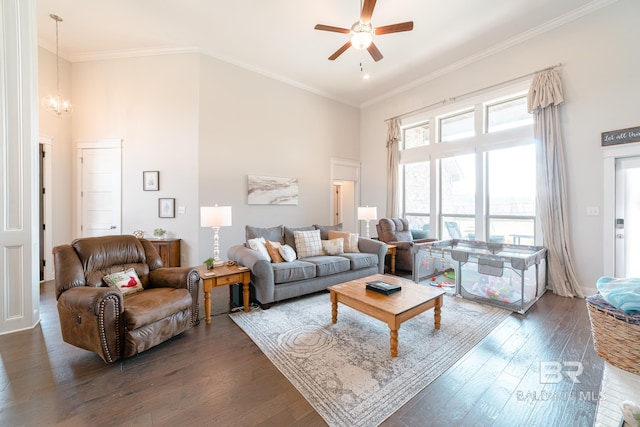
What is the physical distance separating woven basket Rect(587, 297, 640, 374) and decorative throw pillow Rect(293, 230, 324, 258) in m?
3.11

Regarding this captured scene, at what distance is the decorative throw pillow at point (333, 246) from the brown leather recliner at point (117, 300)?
81.9 inches

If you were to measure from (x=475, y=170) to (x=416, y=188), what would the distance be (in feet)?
4.50

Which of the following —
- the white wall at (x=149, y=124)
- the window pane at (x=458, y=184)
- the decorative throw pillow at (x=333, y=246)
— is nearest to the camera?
the decorative throw pillow at (x=333, y=246)

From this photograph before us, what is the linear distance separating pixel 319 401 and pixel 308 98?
586 cm

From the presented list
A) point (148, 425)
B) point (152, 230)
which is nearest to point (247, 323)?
point (148, 425)

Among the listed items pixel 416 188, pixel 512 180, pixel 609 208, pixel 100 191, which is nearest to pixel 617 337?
pixel 609 208

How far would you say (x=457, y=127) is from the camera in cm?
518

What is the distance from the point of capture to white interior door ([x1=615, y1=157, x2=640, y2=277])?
3.25 meters

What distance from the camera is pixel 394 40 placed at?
4.14 metres

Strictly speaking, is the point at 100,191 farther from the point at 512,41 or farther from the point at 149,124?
the point at 512,41

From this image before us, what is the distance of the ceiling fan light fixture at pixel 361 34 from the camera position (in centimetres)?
284

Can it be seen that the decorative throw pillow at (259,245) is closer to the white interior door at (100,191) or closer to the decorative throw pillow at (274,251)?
the decorative throw pillow at (274,251)

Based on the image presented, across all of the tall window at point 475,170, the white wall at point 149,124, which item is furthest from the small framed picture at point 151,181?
the tall window at point 475,170

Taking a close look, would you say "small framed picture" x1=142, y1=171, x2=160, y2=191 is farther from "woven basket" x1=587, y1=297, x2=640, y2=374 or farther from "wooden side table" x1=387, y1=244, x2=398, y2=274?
"woven basket" x1=587, y1=297, x2=640, y2=374
